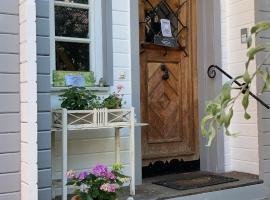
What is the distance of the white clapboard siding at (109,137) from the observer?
11.8 feet

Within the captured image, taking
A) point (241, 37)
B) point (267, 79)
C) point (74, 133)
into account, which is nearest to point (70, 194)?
point (74, 133)

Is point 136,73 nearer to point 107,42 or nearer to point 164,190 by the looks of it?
→ point 107,42

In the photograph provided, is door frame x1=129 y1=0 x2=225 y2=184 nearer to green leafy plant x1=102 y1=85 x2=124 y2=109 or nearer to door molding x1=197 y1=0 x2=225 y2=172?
door molding x1=197 y1=0 x2=225 y2=172

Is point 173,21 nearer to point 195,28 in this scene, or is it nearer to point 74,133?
point 195,28

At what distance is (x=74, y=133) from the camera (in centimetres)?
360

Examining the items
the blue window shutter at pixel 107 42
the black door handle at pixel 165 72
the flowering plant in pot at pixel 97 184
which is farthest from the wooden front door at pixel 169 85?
the flowering plant in pot at pixel 97 184

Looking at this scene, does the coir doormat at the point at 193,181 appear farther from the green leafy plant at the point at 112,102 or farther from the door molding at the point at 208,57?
the green leafy plant at the point at 112,102

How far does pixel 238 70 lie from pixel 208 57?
1.21 ft

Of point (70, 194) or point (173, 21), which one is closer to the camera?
point (70, 194)

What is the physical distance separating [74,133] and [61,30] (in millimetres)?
951

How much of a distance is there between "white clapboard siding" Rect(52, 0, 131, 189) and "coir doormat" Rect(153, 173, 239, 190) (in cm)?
46

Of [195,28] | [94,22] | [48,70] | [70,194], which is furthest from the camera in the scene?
[195,28]

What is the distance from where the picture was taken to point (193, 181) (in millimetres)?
4047

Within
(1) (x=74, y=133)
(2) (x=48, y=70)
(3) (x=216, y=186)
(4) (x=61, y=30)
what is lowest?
(3) (x=216, y=186)
